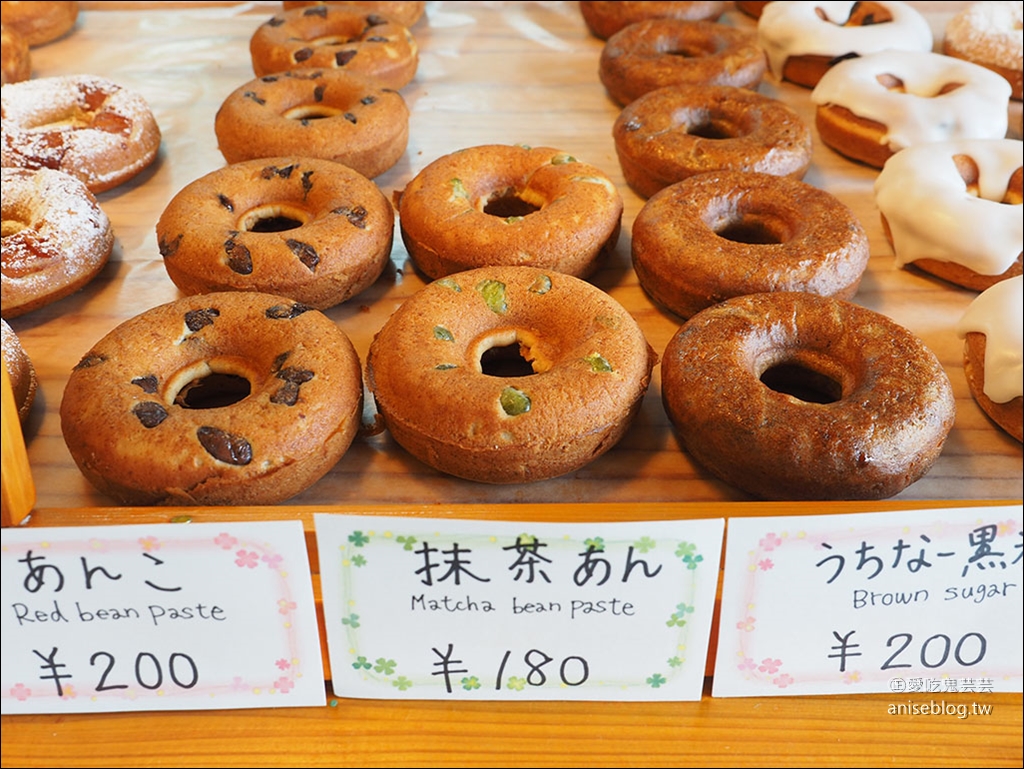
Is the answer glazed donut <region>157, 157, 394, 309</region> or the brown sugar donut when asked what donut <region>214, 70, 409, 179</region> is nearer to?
glazed donut <region>157, 157, 394, 309</region>

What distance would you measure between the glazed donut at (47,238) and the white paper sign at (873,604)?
4.16ft

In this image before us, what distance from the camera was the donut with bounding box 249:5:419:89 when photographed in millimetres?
2303

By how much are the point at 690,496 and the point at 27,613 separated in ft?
2.79

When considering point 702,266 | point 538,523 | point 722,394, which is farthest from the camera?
point 702,266

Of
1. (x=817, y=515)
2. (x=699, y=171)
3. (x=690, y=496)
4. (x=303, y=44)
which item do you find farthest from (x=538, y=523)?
(x=303, y=44)

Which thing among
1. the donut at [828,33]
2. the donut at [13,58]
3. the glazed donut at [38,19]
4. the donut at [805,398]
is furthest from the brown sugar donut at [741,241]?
the glazed donut at [38,19]

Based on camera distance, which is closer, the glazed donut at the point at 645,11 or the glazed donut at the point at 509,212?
the glazed donut at the point at 509,212

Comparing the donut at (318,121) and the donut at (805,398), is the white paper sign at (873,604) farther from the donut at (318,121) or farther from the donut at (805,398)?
the donut at (318,121)

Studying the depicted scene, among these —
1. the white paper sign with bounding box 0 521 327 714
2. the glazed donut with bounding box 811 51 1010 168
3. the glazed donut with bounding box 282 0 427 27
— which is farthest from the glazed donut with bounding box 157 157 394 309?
the glazed donut with bounding box 811 51 1010 168

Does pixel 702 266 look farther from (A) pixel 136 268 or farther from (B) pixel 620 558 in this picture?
(A) pixel 136 268

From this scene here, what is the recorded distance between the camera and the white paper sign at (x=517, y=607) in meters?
1.02

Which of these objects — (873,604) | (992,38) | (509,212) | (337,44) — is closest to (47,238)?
(509,212)

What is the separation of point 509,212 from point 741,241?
45cm

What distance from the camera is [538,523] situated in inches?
39.4
